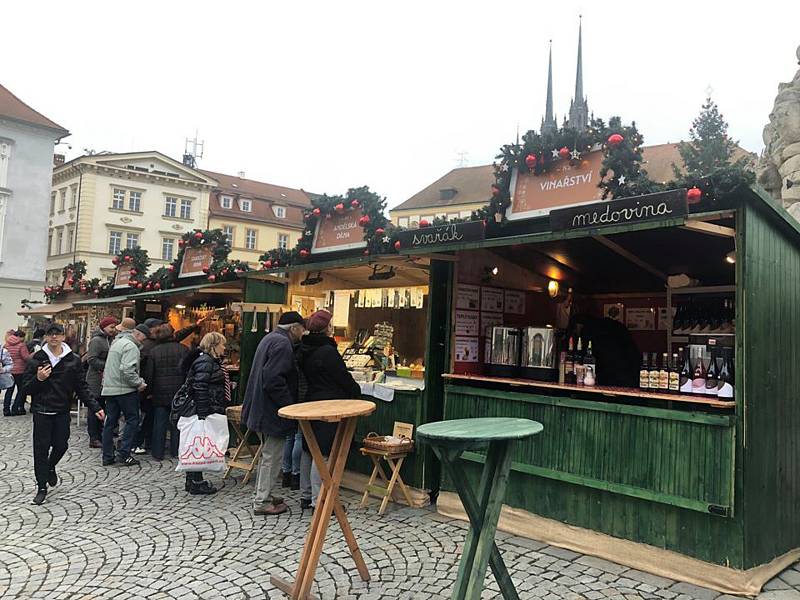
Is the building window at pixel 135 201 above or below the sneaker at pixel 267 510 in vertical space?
above

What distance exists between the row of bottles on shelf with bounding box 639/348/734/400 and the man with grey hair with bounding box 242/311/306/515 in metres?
2.96

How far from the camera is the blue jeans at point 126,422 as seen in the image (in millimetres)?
7277

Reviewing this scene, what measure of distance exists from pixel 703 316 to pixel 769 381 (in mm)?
1657

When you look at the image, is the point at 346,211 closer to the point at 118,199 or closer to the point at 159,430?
the point at 159,430

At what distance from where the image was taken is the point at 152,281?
12570mm

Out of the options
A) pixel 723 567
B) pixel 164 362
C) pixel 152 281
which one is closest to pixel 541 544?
pixel 723 567

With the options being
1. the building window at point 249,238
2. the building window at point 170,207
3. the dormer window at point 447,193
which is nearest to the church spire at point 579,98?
the dormer window at point 447,193

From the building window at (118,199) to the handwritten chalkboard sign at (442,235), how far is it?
37.6 m

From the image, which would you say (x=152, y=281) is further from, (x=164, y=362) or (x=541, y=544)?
(x=541, y=544)

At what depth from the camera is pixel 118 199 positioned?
38188mm

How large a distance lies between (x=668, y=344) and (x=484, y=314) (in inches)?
84.4

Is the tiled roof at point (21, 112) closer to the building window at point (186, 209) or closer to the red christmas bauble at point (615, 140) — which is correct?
the building window at point (186, 209)

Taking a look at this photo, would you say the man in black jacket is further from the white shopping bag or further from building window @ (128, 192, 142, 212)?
building window @ (128, 192, 142, 212)

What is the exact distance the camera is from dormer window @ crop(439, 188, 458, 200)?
44688 mm
